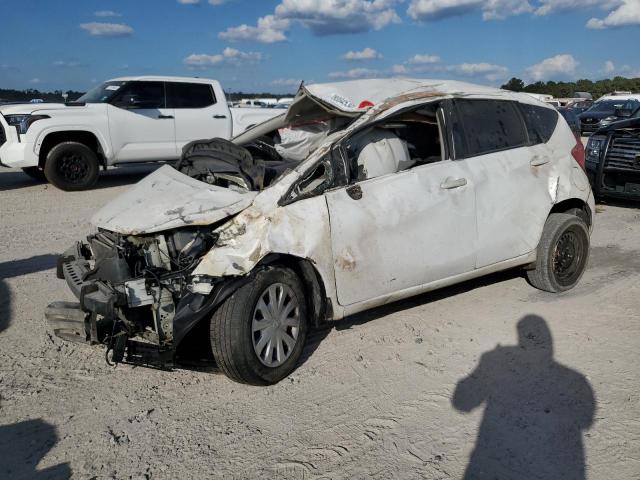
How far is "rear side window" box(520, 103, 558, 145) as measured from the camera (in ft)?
16.9

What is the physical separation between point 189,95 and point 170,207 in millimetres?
8537

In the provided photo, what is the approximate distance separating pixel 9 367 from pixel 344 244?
2.44 m

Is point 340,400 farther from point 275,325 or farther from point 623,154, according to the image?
point 623,154

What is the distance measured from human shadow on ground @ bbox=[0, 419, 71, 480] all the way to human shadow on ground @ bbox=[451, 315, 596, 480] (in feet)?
6.99

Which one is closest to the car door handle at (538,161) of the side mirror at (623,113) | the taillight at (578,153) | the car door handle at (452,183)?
the taillight at (578,153)

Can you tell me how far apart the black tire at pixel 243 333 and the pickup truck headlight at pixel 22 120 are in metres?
8.19

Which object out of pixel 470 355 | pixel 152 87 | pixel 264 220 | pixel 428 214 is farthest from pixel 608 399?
pixel 152 87

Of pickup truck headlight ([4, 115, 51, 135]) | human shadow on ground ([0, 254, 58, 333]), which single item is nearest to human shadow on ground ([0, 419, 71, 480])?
human shadow on ground ([0, 254, 58, 333])

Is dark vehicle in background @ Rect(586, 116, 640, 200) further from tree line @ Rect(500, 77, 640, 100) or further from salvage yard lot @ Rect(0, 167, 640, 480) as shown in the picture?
tree line @ Rect(500, 77, 640, 100)

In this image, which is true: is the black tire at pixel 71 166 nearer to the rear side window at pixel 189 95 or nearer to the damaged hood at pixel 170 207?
the rear side window at pixel 189 95

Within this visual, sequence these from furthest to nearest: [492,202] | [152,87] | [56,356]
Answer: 1. [152,87]
2. [492,202]
3. [56,356]

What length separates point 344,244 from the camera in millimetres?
→ 3920

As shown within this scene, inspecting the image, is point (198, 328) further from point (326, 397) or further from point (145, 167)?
point (145, 167)

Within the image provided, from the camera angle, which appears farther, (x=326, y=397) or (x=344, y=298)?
(x=344, y=298)
